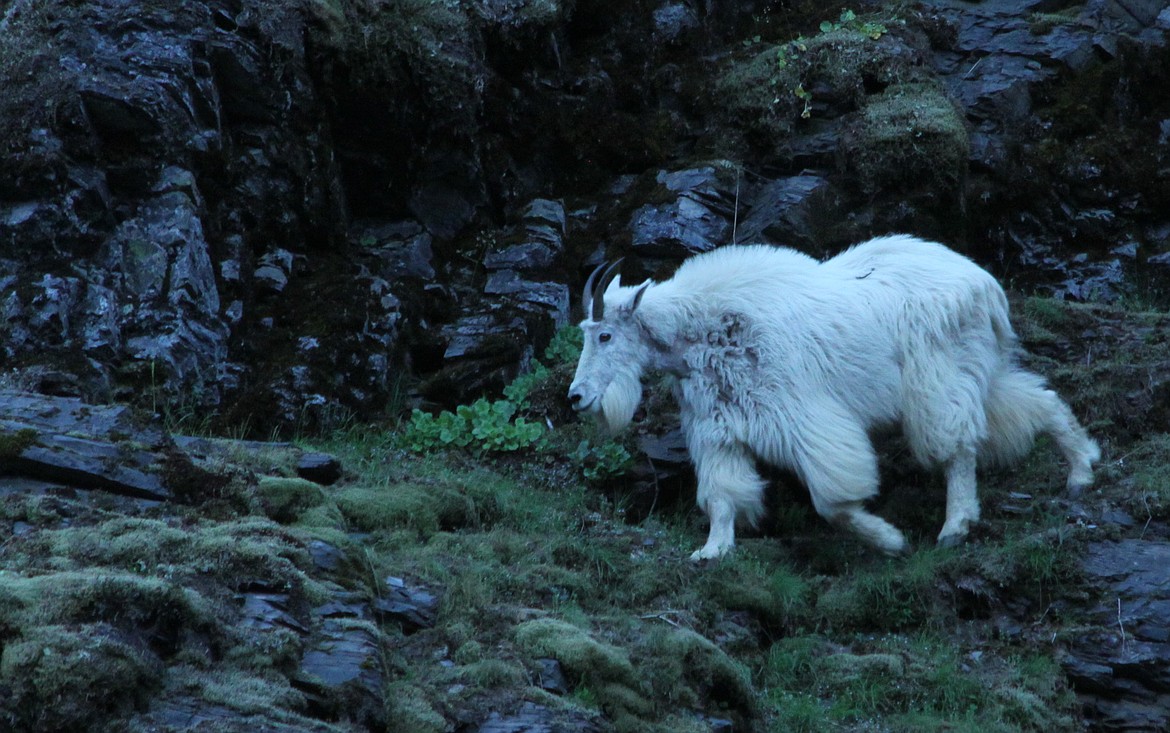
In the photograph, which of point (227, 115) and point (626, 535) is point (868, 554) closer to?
point (626, 535)

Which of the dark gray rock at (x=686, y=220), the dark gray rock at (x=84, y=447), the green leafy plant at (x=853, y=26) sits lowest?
the dark gray rock at (x=84, y=447)

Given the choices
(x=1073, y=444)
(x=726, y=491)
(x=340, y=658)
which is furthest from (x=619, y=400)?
(x=340, y=658)

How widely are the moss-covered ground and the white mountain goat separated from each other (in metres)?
0.39

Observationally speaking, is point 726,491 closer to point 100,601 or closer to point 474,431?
point 474,431

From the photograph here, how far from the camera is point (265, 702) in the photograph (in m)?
4.53

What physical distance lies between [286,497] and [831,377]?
13.2ft

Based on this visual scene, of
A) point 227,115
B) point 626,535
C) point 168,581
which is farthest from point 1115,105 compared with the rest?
point 168,581

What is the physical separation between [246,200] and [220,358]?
1825mm

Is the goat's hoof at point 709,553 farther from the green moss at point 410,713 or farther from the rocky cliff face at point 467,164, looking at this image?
the rocky cliff face at point 467,164

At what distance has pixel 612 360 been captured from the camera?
9.37 metres

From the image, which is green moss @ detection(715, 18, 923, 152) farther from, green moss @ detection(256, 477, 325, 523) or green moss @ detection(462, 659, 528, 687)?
green moss @ detection(462, 659, 528, 687)

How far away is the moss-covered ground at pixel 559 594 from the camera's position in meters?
4.65

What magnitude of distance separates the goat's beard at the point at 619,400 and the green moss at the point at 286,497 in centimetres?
272

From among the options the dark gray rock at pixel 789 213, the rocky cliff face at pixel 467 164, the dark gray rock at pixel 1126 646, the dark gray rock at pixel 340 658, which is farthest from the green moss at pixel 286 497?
the dark gray rock at pixel 789 213
